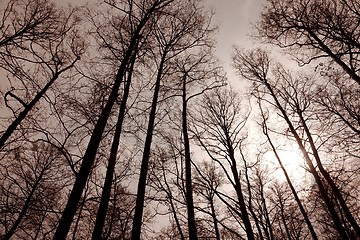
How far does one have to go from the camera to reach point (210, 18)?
1073cm

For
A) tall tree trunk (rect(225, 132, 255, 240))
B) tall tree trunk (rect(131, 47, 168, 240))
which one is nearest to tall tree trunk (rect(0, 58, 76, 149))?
tall tree trunk (rect(131, 47, 168, 240))

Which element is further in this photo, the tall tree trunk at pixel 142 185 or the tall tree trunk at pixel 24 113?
the tall tree trunk at pixel 24 113

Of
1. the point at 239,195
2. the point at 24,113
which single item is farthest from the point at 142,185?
the point at 24,113

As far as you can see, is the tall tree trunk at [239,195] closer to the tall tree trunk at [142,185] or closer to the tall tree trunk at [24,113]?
the tall tree trunk at [142,185]

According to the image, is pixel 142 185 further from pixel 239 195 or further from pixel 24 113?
pixel 24 113

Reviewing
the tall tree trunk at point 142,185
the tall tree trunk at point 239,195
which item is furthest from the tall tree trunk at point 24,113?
the tall tree trunk at point 239,195

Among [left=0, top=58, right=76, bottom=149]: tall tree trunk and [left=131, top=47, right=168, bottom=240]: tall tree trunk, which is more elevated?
[left=0, top=58, right=76, bottom=149]: tall tree trunk

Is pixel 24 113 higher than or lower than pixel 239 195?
higher

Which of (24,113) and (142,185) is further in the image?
(24,113)

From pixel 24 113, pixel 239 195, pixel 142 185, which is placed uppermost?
pixel 24 113

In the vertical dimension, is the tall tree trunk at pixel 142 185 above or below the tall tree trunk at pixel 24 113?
below

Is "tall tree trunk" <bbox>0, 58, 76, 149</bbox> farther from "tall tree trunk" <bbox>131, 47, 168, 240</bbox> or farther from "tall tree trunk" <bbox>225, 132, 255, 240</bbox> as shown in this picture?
"tall tree trunk" <bbox>225, 132, 255, 240</bbox>

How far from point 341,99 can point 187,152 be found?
375 inches

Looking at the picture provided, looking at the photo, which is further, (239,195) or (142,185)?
(239,195)
